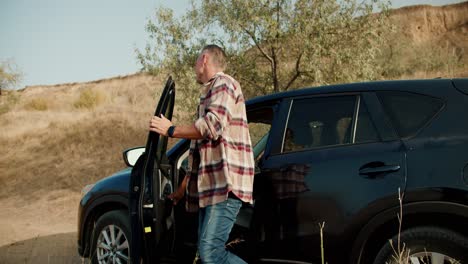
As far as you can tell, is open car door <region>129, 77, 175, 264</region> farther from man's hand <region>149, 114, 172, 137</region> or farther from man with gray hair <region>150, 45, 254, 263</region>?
man with gray hair <region>150, 45, 254, 263</region>

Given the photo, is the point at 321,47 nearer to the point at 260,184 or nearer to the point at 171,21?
the point at 171,21

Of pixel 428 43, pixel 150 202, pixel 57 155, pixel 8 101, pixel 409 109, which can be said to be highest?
pixel 428 43

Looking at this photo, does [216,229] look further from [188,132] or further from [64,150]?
[64,150]

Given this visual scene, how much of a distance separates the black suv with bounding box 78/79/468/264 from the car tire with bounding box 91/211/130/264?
640mm

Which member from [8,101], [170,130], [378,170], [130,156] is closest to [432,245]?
[378,170]

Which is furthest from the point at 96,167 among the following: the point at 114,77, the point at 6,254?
the point at 114,77

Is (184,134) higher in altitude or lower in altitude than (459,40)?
lower

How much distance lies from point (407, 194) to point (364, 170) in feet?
1.00

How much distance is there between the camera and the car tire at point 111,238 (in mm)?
4527

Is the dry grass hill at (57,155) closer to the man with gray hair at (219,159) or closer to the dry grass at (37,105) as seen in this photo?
the dry grass at (37,105)

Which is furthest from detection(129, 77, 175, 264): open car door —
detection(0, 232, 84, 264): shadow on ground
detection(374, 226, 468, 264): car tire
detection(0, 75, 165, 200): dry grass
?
detection(0, 75, 165, 200): dry grass

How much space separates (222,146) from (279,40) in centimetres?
1022

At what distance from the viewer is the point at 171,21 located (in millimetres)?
14477

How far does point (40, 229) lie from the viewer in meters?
10.4
